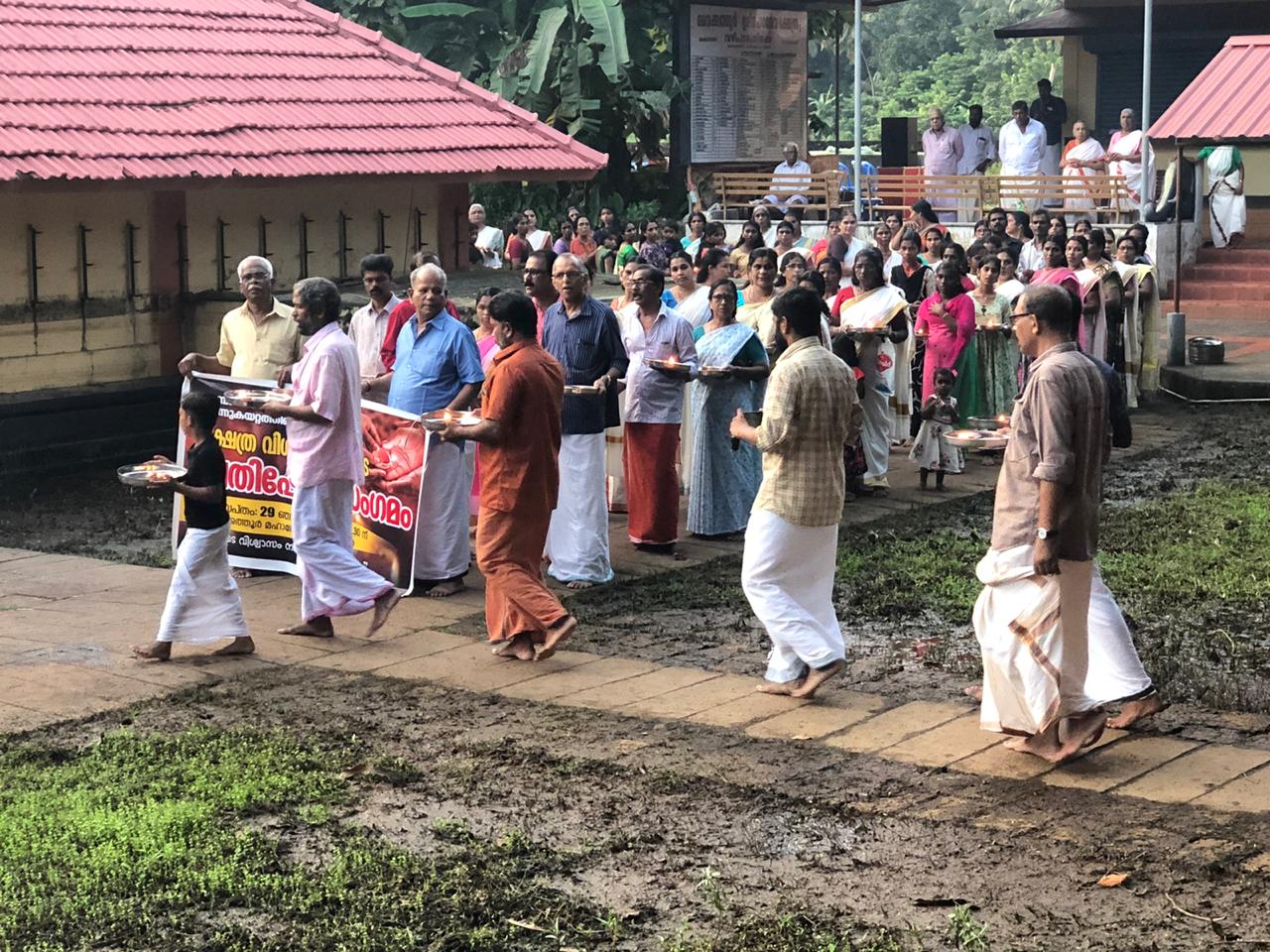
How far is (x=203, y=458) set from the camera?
8.20 meters

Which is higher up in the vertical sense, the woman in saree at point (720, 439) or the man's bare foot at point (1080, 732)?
the woman in saree at point (720, 439)

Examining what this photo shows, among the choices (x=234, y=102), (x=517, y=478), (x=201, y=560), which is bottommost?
(x=201, y=560)

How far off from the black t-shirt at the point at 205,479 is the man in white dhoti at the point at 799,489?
2.41 metres

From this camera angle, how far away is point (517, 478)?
830 cm

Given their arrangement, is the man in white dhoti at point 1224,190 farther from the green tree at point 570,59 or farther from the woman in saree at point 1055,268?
the woman in saree at point 1055,268

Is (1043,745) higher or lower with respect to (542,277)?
lower

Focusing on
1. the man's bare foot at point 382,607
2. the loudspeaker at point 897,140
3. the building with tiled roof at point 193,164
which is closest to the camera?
the man's bare foot at point 382,607

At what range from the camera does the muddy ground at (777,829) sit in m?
5.17

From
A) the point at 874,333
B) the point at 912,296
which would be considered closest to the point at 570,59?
the point at 912,296

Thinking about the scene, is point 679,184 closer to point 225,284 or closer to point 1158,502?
point 225,284

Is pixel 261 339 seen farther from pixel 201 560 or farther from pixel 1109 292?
pixel 1109 292

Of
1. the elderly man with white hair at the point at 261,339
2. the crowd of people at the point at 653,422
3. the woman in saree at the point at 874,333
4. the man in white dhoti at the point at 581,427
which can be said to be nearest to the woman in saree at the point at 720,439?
the crowd of people at the point at 653,422

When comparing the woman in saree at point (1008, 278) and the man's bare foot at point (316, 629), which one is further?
the woman in saree at point (1008, 278)

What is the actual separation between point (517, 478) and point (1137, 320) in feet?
32.0
